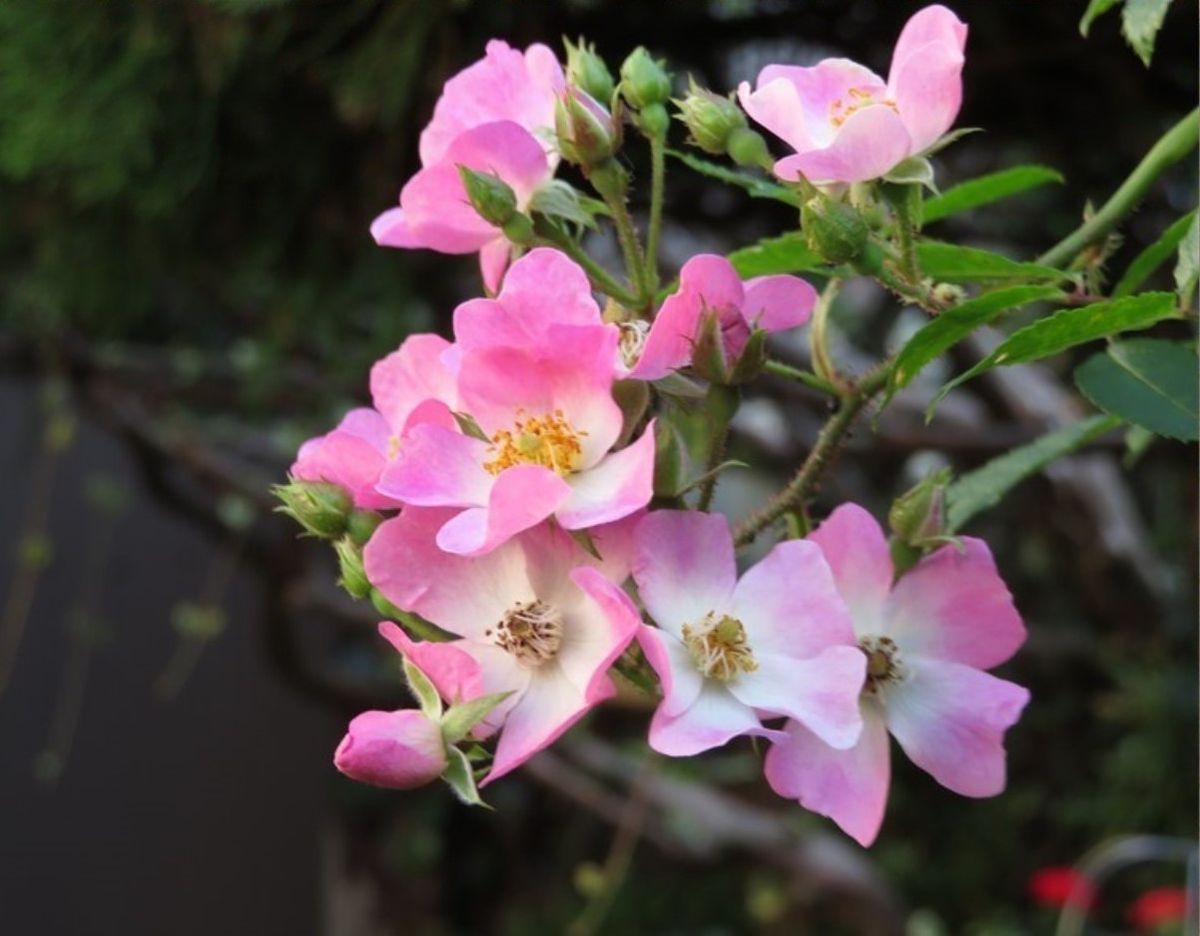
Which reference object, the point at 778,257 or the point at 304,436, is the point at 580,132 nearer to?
the point at 778,257

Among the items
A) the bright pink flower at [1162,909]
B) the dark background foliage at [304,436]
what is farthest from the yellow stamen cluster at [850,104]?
the bright pink flower at [1162,909]

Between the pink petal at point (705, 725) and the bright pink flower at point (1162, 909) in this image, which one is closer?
the pink petal at point (705, 725)

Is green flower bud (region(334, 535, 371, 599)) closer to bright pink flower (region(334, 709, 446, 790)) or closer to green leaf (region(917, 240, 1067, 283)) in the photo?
bright pink flower (region(334, 709, 446, 790))

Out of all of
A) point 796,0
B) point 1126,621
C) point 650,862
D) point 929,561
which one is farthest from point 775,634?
point 650,862

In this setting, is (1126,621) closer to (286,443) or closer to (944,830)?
Result: (944,830)

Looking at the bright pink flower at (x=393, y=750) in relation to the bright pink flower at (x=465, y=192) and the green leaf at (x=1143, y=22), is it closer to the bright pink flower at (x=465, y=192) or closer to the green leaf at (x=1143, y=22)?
the bright pink flower at (x=465, y=192)

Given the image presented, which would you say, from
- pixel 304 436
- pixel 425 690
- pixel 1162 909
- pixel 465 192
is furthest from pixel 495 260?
pixel 1162 909
